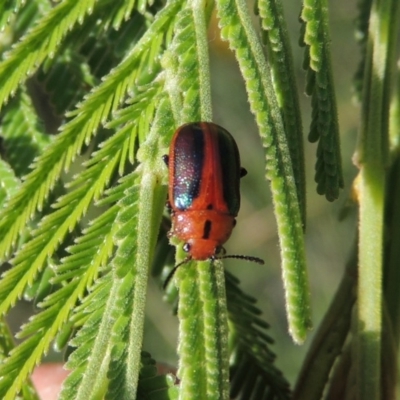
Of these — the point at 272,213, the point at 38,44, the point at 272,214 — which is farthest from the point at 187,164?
the point at 272,213

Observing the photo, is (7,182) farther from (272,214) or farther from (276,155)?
(272,214)

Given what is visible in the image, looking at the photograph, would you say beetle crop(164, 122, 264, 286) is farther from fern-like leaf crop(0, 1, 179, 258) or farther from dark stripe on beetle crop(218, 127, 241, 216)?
fern-like leaf crop(0, 1, 179, 258)

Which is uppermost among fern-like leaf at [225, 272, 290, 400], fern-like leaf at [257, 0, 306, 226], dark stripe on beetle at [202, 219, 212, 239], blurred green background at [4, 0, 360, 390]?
blurred green background at [4, 0, 360, 390]

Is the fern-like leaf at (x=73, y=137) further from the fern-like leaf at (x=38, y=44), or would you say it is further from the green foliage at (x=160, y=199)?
the fern-like leaf at (x=38, y=44)

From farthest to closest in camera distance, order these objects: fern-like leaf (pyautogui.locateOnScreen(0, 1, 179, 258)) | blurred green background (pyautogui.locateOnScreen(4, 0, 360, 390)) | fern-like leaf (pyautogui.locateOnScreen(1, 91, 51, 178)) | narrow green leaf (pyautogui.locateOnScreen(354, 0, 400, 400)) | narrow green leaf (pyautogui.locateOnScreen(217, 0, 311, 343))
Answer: blurred green background (pyautogui.locateOnScreen(4, 0, 360, 390)) < fern-like leaf (pyautogui.locateOnScreen(1, 91, 51, 178)) < narrow green leaf (pyautogui.locateOnScreen(354, 0, 400, 400)) < fern-like leaf (pyautogui.locateOnScreen(0, 1, 179, 258)) < narrow green leaf (pyautogui.locateOnScreen(217, 0, 311, 343))

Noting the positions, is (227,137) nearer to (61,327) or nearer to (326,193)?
(326,193)

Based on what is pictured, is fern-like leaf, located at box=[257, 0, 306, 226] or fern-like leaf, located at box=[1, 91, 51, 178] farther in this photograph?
fern-like leaf, located at box=[1, 91, 51, 178]

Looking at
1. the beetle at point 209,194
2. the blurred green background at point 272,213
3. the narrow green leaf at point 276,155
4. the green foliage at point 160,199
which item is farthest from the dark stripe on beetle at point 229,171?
the blurred green background at point 272,213

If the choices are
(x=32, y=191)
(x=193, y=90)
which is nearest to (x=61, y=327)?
(x=32, y=191)

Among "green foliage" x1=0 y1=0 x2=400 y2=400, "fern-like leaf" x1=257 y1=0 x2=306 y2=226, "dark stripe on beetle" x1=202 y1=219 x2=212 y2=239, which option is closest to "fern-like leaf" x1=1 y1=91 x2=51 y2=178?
"green foliage" x1=0 y1=0 x2=400 y2=400
